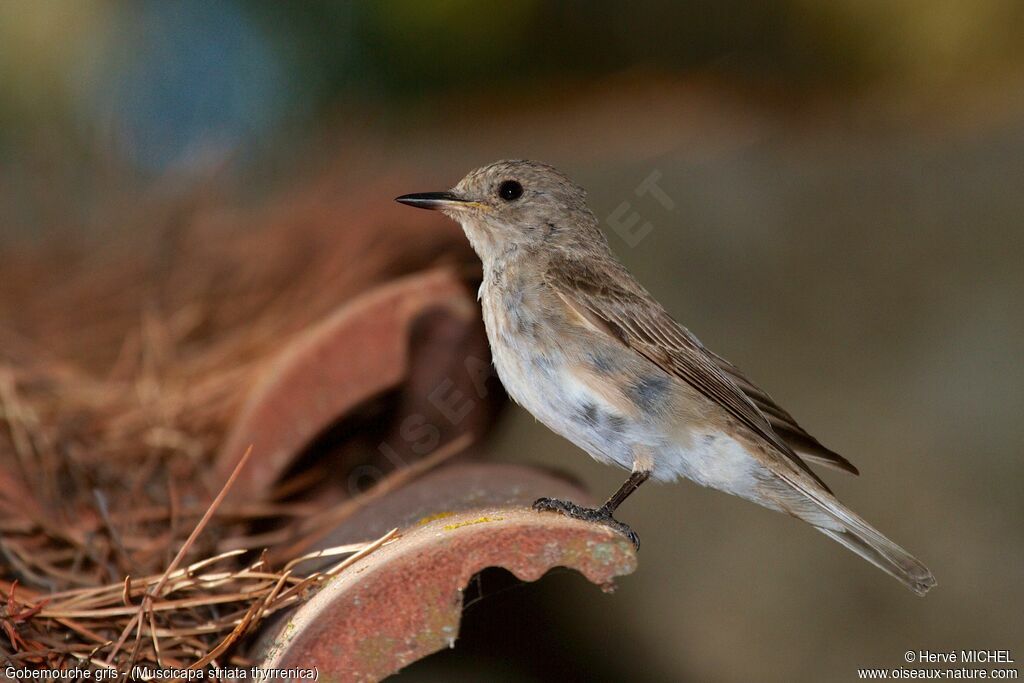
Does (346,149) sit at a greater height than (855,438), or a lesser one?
lesser

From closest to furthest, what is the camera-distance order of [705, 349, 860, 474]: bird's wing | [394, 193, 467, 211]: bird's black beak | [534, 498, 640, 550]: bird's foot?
[534, 498, 640, 550]: bird's foot → [705, 349, 860, 474]: bird's wing → [394, 193, 467, 211]: bird's black beak

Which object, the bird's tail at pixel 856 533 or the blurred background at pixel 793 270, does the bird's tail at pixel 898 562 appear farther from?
the blurred background at pixel 793 270

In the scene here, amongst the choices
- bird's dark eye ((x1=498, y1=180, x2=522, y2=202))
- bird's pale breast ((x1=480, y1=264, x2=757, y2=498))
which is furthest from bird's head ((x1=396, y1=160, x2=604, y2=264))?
bird's pale breast ((x1=480, y1=264, x2=757, y2=498))

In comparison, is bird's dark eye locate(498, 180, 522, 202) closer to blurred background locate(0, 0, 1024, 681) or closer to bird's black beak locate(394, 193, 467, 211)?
bird's black beak locate(394, 193, 467, 211)

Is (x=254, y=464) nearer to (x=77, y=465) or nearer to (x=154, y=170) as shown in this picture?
(x=77, y=465)

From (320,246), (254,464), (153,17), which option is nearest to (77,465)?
(254,464)

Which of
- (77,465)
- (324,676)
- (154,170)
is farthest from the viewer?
(154,170)

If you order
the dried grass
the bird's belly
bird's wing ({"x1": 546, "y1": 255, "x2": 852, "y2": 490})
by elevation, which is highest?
bird's wing ({"x1": 546, "y1": 255, "x2": 852, "y2": 490})

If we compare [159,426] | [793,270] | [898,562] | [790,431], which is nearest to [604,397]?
[790,431]

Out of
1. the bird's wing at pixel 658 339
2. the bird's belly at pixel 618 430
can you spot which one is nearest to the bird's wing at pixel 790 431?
the bird's wing at pixel 658 339
